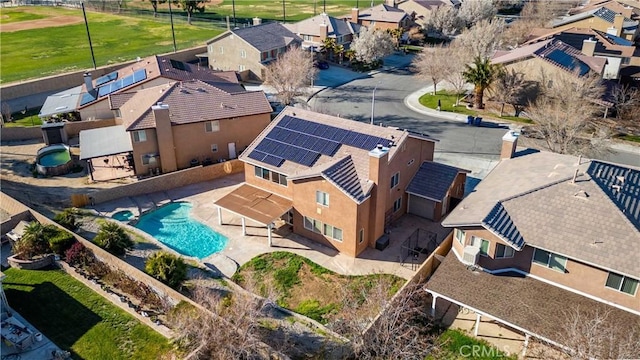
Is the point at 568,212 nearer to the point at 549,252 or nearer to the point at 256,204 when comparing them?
the point at 549,252

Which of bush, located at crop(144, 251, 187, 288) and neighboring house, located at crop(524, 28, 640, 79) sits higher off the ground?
neighboring house, located at crop(524, 28, 640, 79)

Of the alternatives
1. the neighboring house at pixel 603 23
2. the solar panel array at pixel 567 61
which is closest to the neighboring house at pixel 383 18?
the neighboring house at pixel 603 23

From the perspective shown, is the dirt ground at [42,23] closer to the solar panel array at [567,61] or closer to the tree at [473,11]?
the tree at [473,11]

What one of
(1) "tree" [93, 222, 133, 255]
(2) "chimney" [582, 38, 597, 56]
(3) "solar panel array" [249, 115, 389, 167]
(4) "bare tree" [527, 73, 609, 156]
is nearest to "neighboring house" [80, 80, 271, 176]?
(3) "solar panel array" [249, 115, 389, 167]

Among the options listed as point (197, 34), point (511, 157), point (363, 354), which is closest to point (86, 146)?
point (363, 354)

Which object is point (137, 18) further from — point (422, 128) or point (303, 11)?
point (422, 128)

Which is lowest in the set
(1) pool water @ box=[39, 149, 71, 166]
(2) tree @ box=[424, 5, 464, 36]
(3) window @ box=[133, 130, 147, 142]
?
(1) pool water @ box=[39, 149, 71, 166]

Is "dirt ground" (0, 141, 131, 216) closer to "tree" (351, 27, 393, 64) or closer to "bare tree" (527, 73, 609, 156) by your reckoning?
"bare tree" (527, 73, 609, 156)
